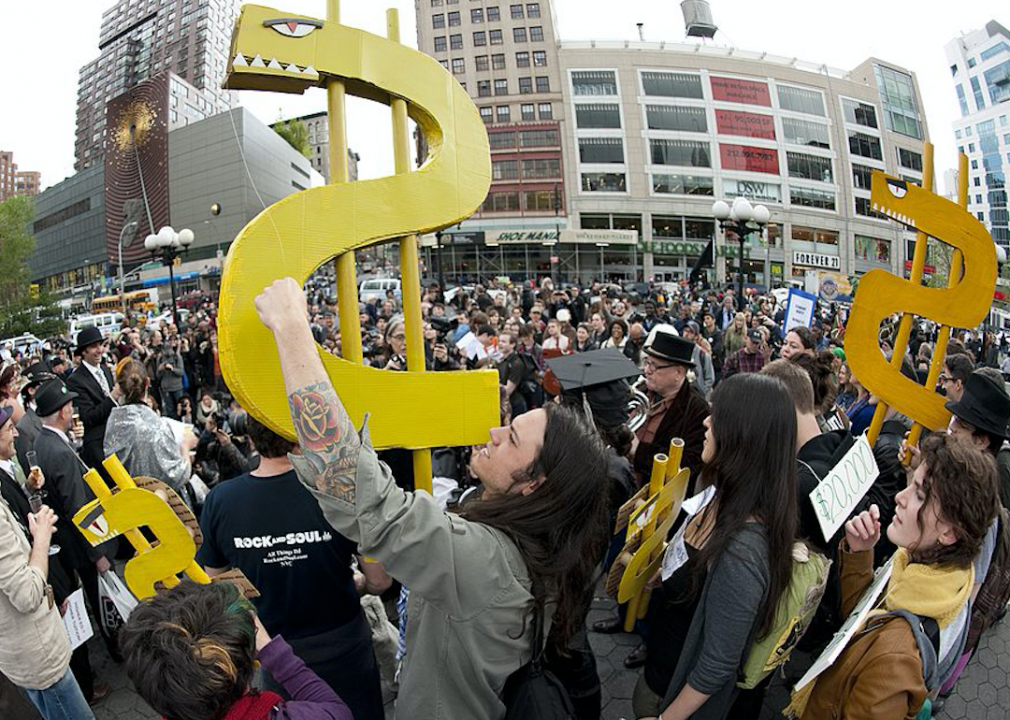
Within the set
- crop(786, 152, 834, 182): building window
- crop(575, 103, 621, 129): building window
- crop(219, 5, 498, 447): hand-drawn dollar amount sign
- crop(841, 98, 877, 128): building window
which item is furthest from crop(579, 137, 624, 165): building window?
crop(219, 5, 498, 447): hand-drawn dollar amount sign

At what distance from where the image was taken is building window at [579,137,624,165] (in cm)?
4278

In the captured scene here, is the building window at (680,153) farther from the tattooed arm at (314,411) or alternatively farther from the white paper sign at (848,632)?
the tattooed arm at (314,411)

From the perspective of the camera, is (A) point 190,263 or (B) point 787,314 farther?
(A) point 190,263

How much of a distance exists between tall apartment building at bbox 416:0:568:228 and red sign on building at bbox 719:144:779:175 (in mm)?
13245

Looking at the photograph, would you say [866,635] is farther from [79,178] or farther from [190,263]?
[79,178]

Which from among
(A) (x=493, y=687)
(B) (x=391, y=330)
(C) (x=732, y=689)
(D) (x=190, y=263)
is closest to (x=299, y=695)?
(A) (x=493, y=687)

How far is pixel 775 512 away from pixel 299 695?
1528 mm

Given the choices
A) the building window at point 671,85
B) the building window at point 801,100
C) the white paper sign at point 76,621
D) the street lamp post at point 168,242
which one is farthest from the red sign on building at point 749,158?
the white paper sign at point 76,621

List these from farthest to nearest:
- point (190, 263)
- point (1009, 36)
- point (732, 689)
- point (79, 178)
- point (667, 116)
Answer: point (1009, 36)
point (79, 178)
point (190, 263)
point (667, 116)
point (732, 689)

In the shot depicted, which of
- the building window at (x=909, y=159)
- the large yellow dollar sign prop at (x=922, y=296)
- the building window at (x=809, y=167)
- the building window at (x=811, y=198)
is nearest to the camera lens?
the large yellow dollar sign prop at (x=922, y=296)

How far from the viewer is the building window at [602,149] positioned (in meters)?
42.8

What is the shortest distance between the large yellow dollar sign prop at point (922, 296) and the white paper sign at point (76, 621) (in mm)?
4494

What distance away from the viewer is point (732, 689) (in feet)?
6.23

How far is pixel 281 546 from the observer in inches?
78.0
